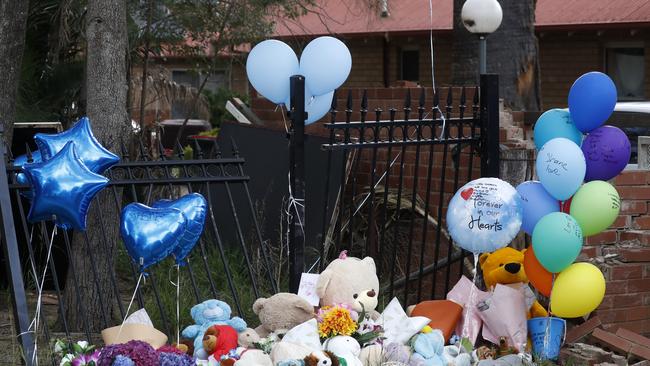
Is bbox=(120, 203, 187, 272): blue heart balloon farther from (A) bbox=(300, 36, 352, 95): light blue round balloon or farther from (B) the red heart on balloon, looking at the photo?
(B) the red heart on balloon

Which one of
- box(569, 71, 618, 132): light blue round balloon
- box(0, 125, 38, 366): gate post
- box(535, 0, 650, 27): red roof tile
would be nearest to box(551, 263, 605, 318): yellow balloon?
box(569, 71, 618, 132): light blue round balloon

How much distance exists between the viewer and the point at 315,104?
514 cm

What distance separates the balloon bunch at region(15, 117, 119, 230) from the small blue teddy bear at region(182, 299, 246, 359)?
680 mm

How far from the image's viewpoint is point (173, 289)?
652 centimetres

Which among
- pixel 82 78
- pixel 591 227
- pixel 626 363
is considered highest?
pixel 82 78

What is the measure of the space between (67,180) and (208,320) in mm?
925

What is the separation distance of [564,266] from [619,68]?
13.4m

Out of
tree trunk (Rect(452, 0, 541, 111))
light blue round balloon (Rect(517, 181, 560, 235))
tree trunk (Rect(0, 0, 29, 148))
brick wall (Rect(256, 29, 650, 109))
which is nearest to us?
light blue round balloon (Rect(517, 181, 560, 235))

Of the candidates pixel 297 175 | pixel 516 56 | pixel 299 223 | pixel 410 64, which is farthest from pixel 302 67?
pixel 410 64

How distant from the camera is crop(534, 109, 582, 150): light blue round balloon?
16.8ft

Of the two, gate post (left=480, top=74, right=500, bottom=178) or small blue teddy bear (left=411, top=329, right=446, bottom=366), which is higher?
gate post (left=480, top=74, right=500, bottom=178)

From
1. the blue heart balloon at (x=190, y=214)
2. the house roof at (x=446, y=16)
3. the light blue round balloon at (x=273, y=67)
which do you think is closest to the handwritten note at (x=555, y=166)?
the light blue round balloon at (x=273, y=67)

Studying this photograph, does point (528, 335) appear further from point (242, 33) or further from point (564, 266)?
Result: point (242, 33)

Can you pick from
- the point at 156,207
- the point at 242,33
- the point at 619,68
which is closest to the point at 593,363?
the point at 156,207
